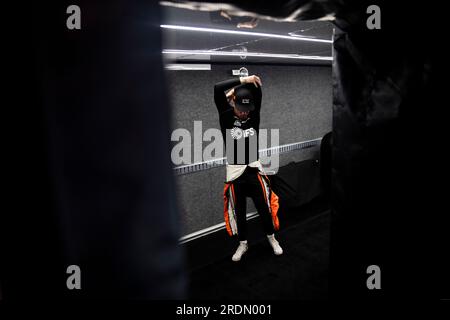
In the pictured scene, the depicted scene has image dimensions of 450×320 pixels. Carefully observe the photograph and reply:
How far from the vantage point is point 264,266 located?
256 centimetres

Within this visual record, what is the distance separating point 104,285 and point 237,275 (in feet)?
6.39

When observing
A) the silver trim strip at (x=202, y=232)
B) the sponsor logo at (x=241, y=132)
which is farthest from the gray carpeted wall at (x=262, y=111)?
the sponsor logo at (x=241, y=132)

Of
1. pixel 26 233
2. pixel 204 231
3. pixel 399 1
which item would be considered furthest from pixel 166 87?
pixel 204 231

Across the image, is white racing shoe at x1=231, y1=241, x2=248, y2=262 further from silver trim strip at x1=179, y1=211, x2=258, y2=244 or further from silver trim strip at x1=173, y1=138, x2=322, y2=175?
silver trim strip at x1=173, y1=138, x2=322, y2=175

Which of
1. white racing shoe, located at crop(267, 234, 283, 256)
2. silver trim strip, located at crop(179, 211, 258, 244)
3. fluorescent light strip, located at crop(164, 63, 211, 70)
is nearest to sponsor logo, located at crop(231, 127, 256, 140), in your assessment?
fluorescent light strip, located at crop(164, 63, 211, 70)

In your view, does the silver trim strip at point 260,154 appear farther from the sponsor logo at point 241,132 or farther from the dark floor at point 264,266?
the dark floor at point 264,266

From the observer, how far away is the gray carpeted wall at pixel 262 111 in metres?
2.84

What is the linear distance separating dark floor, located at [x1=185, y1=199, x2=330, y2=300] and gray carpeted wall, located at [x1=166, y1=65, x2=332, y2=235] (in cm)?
30

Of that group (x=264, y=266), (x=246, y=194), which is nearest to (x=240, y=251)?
(x=264, y=266)

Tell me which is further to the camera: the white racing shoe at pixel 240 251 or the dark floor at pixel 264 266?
the white racing shoe at pixel 240 251

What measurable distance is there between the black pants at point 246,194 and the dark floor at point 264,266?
277 millimetres

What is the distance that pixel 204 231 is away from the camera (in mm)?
3074

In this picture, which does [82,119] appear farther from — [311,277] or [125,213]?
[311,277]

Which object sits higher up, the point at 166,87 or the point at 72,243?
the point at 166,87
